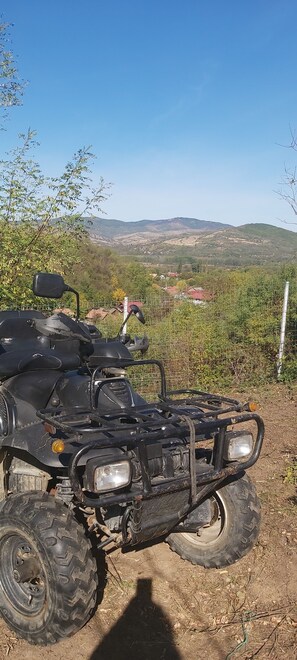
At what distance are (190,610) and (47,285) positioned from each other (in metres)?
2.15

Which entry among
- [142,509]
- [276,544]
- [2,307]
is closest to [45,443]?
[142,509]

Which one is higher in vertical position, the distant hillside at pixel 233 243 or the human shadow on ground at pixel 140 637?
the distant hillside at pixel 233 243

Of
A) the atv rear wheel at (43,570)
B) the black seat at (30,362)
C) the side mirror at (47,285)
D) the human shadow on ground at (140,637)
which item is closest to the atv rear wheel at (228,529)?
the human shadow on ground at (140,637)

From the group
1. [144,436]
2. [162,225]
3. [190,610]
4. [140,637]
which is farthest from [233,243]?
[162,225]

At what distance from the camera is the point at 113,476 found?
2.64m

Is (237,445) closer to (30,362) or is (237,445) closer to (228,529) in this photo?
(228,529)

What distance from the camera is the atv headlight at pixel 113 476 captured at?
103 inches

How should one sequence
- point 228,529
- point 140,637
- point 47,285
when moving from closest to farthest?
point 140,637 < point 228,529 < point 47,285

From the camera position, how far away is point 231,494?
11.4 feet

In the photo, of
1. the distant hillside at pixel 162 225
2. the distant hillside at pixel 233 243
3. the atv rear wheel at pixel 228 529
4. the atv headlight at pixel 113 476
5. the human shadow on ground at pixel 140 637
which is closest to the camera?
the atv headlight at pixel 113 476

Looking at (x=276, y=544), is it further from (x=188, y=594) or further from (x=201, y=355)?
(x=201, y=355)

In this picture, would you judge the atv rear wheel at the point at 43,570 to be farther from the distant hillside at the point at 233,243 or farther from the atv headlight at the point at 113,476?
the distant hillside at the point at 233,243

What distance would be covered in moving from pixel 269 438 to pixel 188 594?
131 inches

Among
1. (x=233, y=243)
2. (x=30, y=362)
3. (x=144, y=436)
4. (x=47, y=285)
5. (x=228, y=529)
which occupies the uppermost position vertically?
(x=233, y=243)
